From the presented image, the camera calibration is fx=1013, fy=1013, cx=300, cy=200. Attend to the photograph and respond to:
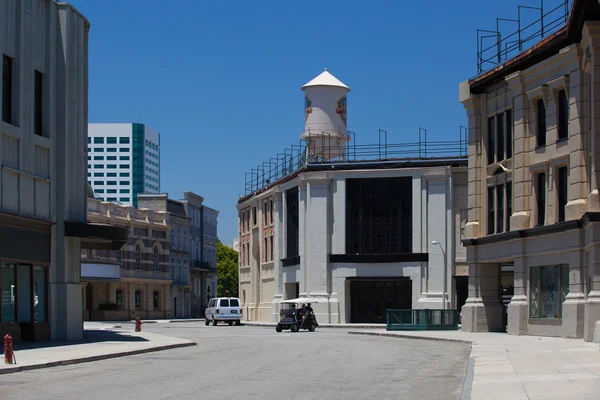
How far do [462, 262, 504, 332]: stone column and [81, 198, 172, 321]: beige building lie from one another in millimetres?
41486

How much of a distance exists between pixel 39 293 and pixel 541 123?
68.6 ft

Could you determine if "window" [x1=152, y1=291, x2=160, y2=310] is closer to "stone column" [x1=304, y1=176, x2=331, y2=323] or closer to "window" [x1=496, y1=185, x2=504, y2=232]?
"stone column" [x1=304, y1=176, x2=331, y2=323]

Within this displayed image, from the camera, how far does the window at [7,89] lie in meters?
33.3

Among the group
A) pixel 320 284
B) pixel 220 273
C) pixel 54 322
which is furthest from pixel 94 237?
pixel 220 273

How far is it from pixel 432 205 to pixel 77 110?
33908 millimetres

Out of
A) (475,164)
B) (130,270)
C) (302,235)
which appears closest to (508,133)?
(475,164)

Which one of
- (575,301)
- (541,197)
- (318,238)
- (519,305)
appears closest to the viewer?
(575,301)

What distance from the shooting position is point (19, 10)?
3391 centimetres

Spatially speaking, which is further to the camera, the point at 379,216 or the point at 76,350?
the point at 379,216

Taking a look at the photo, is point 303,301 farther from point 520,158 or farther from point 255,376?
point 255,376

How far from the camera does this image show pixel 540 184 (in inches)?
1631

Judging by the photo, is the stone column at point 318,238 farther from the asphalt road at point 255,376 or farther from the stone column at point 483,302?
the asphalt road at point 255,376

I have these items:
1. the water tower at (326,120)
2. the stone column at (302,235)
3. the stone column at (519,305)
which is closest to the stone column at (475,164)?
the stone column at (519,305)

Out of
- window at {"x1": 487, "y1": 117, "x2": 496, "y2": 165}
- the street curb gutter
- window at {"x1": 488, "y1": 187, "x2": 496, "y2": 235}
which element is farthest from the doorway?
the street curb gutter
